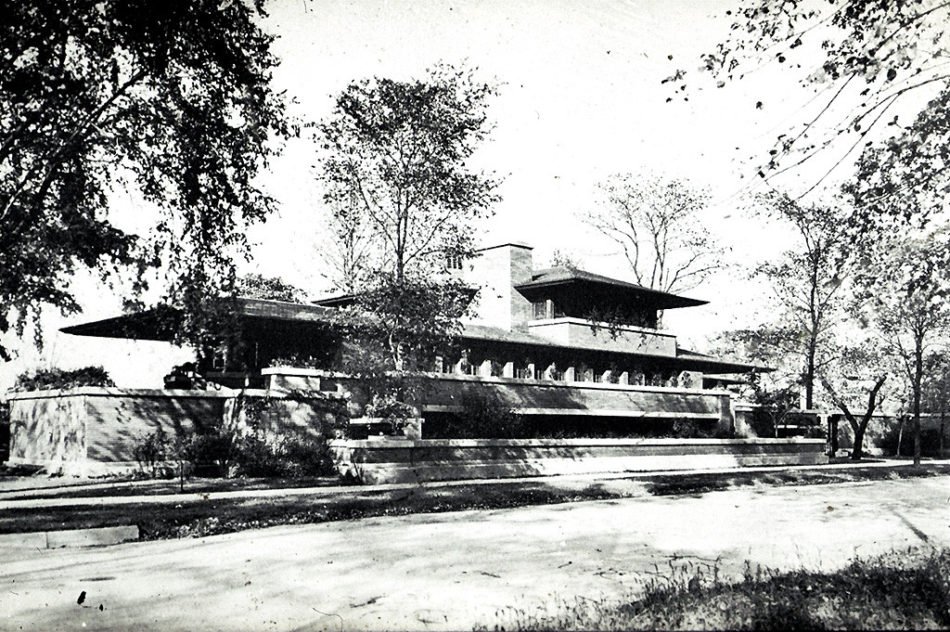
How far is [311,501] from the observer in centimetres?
1459

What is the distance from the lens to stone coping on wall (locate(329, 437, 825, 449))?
65.7 ft

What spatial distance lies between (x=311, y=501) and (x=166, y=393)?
8761mm

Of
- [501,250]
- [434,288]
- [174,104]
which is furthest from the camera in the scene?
[501,250]

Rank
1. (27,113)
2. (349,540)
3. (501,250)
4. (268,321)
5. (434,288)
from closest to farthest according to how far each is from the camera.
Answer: (349,540)
(27,113)
(434,288)
(268,321)
(501,250)

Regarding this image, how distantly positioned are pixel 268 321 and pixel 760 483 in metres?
14.8

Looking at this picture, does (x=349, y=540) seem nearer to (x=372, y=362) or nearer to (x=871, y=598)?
(x=871, y=598)

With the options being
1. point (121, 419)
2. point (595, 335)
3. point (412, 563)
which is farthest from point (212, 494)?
point (595, 335)

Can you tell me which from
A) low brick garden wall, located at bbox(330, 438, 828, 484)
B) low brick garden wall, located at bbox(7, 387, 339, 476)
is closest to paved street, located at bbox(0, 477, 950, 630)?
low brick garden wall, located at bbox(330, 438, 828, 484)

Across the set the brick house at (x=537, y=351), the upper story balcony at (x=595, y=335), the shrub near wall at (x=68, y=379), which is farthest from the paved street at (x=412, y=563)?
the upper story balcony at (x=595, y=335)

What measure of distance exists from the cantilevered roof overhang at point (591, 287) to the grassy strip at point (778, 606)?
1155 inches

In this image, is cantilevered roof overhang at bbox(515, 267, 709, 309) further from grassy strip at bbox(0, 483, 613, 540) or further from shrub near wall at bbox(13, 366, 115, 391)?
grassy strip at bbox(0, 483, 613, 540)

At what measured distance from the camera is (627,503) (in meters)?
15.5

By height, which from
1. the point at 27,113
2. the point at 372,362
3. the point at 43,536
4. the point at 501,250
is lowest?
the point at 43,536

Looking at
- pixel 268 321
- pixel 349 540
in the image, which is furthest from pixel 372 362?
pixel 349 540
